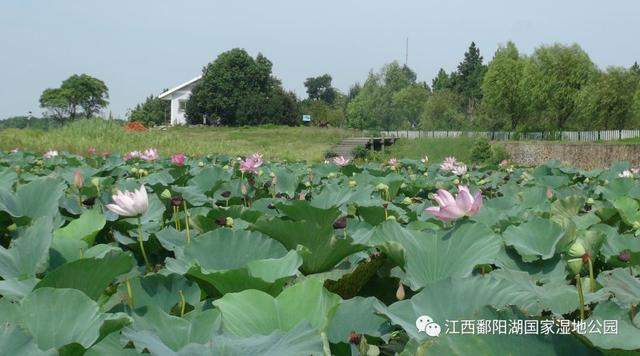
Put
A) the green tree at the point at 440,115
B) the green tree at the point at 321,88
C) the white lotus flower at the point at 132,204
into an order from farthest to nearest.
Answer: the green tree at the point at 321,88
the green tree at the point at 440,115
the white lotus flower at the point at 132,204

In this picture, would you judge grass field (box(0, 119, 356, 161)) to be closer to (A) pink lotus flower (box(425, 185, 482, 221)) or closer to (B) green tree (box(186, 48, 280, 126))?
(A) pink lotus flower (box(425, 185, 482, 221))

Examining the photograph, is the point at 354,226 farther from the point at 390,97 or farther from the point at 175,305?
the point at 390,97

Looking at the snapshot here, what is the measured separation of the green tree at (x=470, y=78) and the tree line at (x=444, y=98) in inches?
3.7

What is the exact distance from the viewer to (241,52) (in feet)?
153

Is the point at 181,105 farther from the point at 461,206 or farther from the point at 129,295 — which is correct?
the point at 129,295

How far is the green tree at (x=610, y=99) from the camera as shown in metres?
28.6

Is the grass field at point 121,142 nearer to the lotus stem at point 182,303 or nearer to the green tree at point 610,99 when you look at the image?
the green tree at point 610,99

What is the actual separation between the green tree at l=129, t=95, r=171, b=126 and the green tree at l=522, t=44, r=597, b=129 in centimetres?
3871

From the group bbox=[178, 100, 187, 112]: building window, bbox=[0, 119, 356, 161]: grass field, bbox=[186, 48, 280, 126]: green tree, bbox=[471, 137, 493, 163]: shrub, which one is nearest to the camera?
bbox=[0, 119, 356, 161]: grass field

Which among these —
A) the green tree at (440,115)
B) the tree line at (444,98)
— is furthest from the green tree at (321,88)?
the green tree at (440,115)

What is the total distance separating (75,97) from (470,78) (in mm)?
40127

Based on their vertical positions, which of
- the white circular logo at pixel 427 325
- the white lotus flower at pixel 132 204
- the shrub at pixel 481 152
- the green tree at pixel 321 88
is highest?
the green tree at pixel 321 88

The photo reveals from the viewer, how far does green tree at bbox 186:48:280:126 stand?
43.7 meters

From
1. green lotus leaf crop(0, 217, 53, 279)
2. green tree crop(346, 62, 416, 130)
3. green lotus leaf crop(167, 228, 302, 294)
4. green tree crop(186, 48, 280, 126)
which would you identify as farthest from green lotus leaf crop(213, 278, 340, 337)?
green tree crop(346, 62, 416, 130)
